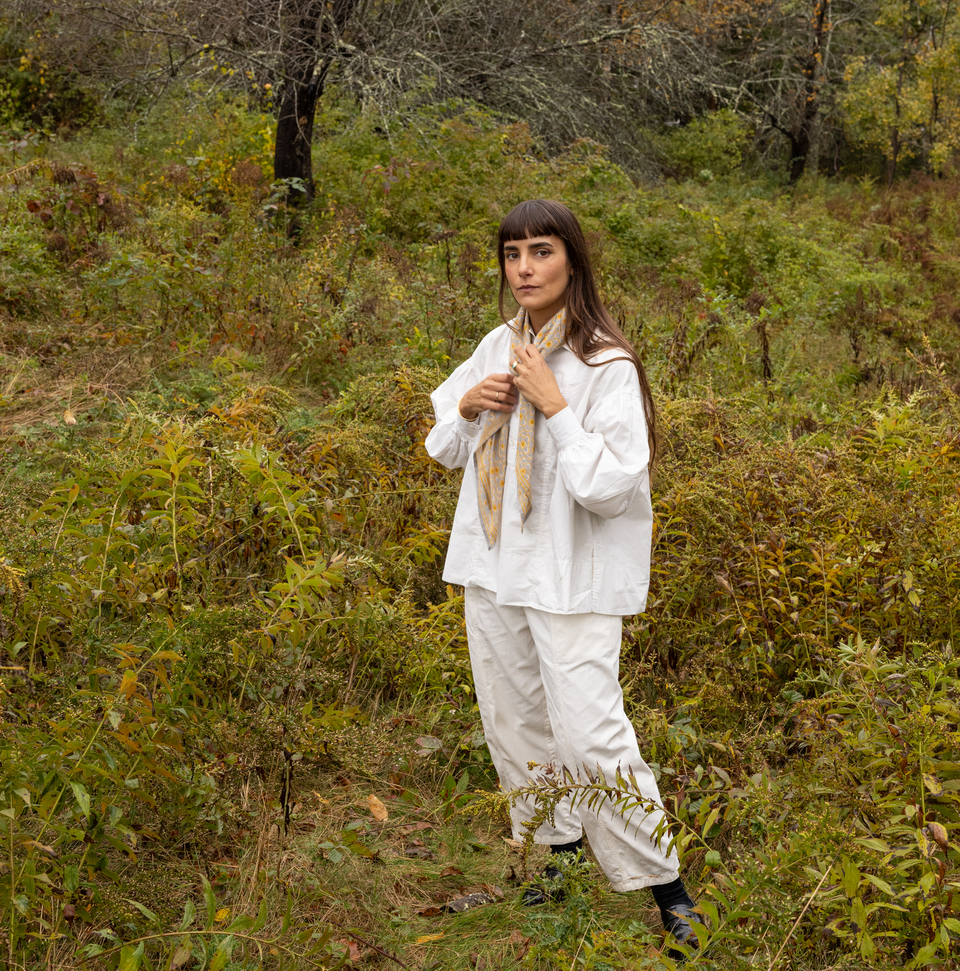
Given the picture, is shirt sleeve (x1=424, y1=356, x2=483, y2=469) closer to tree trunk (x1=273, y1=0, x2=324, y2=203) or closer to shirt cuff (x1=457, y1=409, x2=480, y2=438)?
shirt cuff (x1=457, y1=409, x2=480, y2=438)

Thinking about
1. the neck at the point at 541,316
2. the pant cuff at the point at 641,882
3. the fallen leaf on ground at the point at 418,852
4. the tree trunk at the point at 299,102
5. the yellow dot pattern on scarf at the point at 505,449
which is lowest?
the fallen leaf on ground at the point at 418,852

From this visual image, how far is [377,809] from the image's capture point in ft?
10.1

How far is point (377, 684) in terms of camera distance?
3674 millimetres

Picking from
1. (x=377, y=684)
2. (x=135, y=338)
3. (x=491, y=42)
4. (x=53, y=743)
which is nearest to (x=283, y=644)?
(x=377, y=684)

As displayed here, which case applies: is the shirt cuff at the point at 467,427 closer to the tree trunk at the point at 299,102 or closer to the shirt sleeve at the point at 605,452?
the shirt sleeve at the point at 605,452

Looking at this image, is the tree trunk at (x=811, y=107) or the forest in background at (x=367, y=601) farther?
the tree trunk at (x=811, y=107)

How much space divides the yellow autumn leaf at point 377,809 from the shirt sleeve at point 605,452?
133cm

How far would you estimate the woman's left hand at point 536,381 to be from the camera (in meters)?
2.36

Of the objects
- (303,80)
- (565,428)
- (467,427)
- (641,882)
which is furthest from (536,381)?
(303,80)

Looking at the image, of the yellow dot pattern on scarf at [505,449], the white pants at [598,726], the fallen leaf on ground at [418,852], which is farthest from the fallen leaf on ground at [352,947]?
the yellow dot pattern on scarf at [505,449]

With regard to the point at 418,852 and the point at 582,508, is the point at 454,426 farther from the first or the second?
the point at 418,852

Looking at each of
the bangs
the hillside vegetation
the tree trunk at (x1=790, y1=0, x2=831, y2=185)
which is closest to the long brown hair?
the bangs

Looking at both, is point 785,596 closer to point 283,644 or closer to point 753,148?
point 283,644

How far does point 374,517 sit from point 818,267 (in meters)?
7.36
